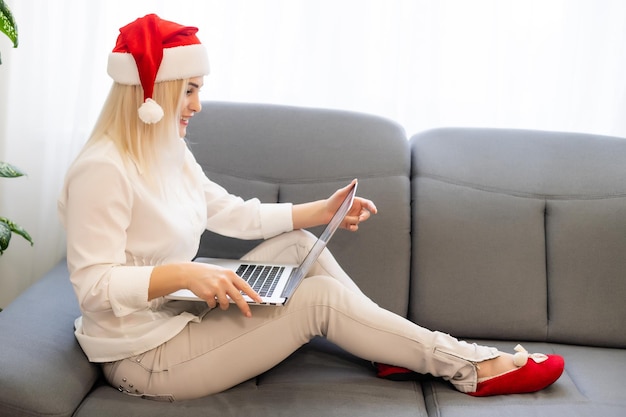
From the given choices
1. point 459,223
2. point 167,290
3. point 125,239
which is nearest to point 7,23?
point 125,239

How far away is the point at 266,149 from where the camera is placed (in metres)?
2.19

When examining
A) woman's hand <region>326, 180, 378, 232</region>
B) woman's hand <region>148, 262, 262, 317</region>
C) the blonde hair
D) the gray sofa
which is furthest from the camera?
the gray sofa

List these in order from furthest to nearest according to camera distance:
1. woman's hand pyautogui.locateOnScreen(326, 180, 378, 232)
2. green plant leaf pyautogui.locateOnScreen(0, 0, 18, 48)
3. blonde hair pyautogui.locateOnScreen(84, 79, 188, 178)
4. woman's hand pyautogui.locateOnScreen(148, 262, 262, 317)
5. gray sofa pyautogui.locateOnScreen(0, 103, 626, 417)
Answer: gray sofa pyautogui.locateOnScreen(0, 103, 626, 417) < woman's hand pyautogui.locateOnScreen(326, 180, 378, 232) < green plant leaf pyautogui.locateOnScreen(0, 0, 18, 48) < blonde hair pyautogui.locateOnScreen(84, 79, 188, 178) < woman's hand pyautogui.locateOnScreen(148, 262, 262, 317)

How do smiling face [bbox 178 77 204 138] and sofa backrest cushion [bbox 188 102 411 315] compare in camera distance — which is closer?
smiling face [bbox 178 77 204 138]

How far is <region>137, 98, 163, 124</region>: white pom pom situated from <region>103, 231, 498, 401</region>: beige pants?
0.45m

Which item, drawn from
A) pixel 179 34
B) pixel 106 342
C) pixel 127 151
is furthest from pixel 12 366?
pixel 179 34

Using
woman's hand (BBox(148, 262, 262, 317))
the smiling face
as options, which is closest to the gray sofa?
woman's hand (BBox(148, 262, 262, 317))

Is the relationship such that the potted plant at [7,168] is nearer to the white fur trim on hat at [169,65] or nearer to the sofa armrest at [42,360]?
the sofa armrest at [42,360]

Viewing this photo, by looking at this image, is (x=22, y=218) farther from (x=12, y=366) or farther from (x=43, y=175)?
(x=12, y=366)

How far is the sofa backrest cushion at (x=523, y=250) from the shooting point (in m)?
2.09

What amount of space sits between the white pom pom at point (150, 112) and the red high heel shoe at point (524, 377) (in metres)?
0.92

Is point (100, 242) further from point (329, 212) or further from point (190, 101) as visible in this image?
point (329, 212)

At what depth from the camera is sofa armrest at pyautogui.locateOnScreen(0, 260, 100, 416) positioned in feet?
5.01

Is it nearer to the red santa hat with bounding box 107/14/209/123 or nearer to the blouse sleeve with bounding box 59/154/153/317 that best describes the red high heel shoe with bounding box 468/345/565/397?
the blouse sleeve with bounding box 59/154/153/317
